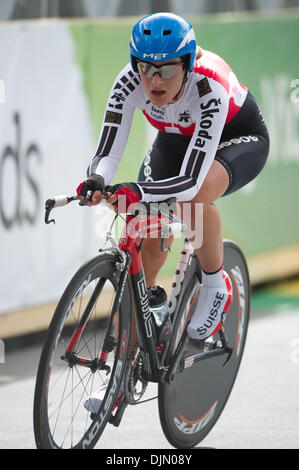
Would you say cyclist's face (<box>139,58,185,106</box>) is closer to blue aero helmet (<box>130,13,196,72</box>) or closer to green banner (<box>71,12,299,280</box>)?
blue aero helmet (<box>130,13,196,72</box>)

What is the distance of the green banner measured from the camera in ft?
27.6

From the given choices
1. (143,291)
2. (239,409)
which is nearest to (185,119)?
(143,291)

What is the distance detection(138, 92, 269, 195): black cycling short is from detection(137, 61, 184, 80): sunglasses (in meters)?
0.54

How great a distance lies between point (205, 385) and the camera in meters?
4.99

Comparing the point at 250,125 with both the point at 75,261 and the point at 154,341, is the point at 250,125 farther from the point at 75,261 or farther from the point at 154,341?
the point at 75,261

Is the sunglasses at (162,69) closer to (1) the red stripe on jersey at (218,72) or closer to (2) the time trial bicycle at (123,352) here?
(1) the red stripe on jersey at (218,72)

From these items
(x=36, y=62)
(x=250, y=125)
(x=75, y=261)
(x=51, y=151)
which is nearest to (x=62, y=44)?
(x=36, y=62)

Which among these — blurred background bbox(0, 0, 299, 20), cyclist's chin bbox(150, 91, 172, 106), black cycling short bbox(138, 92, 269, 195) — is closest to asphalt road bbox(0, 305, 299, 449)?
black cycling short bbox(138, 92, 269, 195)

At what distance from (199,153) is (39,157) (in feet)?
9.08

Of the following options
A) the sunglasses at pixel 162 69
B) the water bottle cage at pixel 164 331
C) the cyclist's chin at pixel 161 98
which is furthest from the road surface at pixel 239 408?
the sunglasses at pixel 162 69

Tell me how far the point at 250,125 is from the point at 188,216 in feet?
2.07

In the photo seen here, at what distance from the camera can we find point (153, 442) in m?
4.87
